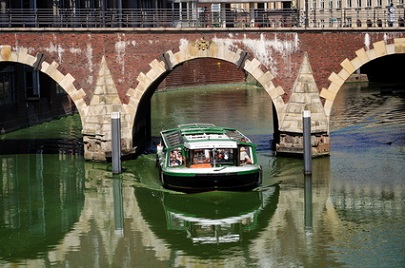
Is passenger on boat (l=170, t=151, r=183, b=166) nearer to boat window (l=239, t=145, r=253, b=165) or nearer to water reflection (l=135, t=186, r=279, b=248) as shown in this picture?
water reflection (l=135, t=186, r=279, b=248)

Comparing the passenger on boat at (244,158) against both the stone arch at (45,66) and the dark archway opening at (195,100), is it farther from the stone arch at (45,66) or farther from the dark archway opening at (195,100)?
the stone arch at (45,66)

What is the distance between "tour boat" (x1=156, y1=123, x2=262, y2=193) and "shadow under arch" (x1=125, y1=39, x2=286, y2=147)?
7448mm

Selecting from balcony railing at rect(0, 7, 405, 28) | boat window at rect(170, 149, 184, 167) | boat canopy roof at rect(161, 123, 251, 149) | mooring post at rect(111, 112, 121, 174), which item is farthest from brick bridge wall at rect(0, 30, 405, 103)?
boat window at rect(170, 149, 184, 167)

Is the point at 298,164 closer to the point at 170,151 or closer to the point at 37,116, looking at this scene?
the point at 170,151

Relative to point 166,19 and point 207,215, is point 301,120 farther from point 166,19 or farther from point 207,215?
point 166,19

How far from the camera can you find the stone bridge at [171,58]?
57.6 metres

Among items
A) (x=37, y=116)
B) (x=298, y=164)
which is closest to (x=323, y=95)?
(x=298, y=164)

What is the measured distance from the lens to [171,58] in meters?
57.9

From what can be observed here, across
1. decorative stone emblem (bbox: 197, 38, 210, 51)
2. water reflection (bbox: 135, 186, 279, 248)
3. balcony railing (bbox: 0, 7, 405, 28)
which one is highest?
balcony railing (bbox: 0, 7, 405, 28)

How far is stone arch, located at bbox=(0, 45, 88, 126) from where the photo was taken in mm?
57969

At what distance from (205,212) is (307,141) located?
920 cm

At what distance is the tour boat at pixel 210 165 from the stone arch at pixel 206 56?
749cm

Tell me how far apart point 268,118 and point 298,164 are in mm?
25128

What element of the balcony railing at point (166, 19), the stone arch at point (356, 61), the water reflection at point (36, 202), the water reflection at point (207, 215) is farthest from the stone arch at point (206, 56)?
the water reflection at point (207, 215)
